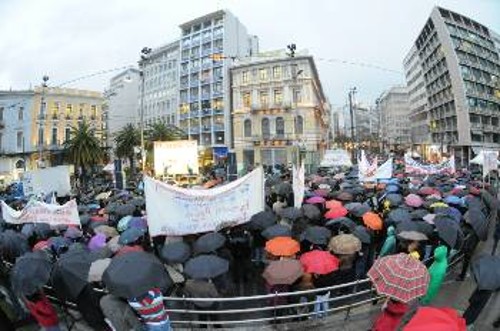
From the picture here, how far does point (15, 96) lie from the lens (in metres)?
60.2

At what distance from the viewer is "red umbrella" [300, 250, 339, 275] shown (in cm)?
Answer: 681

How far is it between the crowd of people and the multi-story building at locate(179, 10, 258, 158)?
56.2m

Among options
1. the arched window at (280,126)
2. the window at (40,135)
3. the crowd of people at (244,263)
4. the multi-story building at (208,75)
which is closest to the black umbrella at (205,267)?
the crowd of people at (244,263)

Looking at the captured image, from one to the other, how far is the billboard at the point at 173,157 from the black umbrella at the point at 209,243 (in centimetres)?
1859

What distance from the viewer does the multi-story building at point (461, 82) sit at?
70188 millimetres

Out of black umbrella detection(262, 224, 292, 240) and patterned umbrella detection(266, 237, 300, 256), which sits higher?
black umbrella detection(262, 224, 292, 240)

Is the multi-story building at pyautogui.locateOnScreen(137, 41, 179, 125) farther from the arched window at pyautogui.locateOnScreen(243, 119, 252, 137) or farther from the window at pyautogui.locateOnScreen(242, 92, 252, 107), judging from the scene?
the arched window at pyautogui.locateOnScreen(243, 119, 252, 137)

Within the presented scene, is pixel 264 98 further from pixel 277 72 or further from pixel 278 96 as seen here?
pixel 277 72

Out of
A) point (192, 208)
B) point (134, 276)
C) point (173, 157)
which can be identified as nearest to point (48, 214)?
point (192, 208)

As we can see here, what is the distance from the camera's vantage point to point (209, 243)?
729 cm

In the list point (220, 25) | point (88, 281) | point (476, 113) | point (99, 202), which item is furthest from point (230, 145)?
point (88, 281)

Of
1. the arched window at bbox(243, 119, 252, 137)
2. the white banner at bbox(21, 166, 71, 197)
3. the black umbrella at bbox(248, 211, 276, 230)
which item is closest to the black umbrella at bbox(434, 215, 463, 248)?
the black umbrella at bbox(248, 211, 276, 230)

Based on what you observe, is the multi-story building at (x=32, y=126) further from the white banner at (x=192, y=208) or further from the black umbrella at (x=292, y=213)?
the white banner at (x=192, y=208)

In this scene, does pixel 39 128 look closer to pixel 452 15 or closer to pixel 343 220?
pixel 343 220
